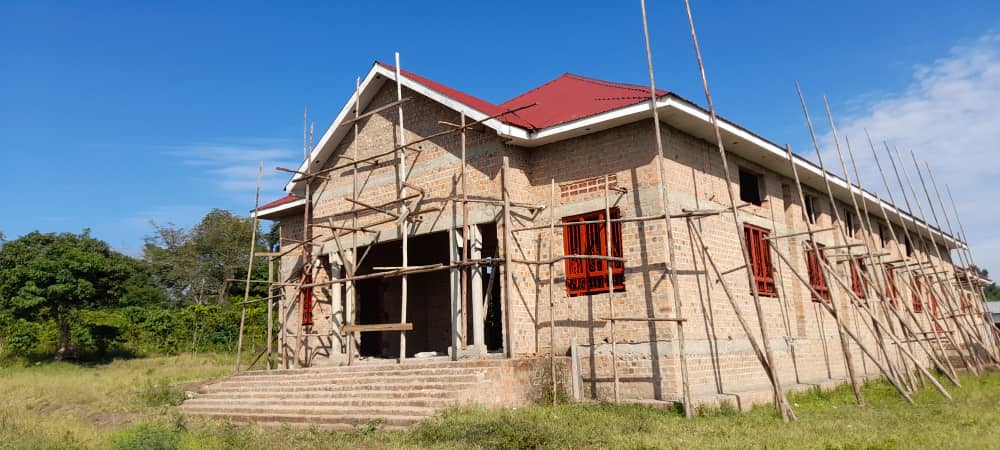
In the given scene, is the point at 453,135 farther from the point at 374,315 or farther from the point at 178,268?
the point at 178,268

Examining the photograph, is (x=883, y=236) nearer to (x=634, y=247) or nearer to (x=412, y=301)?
(x=634, y=247)

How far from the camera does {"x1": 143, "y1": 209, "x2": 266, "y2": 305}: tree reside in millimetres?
44844

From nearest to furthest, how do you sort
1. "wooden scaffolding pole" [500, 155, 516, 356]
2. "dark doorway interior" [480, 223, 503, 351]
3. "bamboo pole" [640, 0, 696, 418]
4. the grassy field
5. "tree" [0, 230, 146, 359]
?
the grassy field, "bamboo pole" [640, 0, 696, 418], "wooden scaffolding pole" [500, 155, 516, 356], "dark doorway interior" [480, 223, 503, 351], "tree" [0, 230, 146, 359]

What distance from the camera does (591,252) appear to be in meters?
12.6

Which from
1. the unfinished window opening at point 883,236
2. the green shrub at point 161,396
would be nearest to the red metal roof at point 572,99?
the green shrub at point 161,396

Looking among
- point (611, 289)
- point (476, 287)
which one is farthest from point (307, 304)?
point (611, 289)

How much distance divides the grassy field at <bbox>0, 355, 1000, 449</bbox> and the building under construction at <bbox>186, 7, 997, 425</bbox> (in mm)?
567

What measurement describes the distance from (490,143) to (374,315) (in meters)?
6.33

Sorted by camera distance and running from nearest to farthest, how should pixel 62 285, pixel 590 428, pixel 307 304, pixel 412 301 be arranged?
pixel 590 428 → pixel 307 304 → pixel 412 301 → pixel 62 285

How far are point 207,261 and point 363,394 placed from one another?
37340 millimetres

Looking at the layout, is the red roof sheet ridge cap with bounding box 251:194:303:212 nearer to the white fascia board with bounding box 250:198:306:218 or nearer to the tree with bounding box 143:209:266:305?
the white fascia board with bounding box 250:198:306:218

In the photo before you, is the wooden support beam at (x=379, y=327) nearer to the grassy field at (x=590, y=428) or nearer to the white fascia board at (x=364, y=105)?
the grassy field at (x=590, y=428)

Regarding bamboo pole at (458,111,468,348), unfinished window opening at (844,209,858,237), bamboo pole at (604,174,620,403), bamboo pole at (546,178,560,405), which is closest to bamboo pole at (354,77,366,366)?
bamboo pole at (458,111,468,348)

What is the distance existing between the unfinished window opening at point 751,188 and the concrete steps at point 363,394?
654 centimetres
